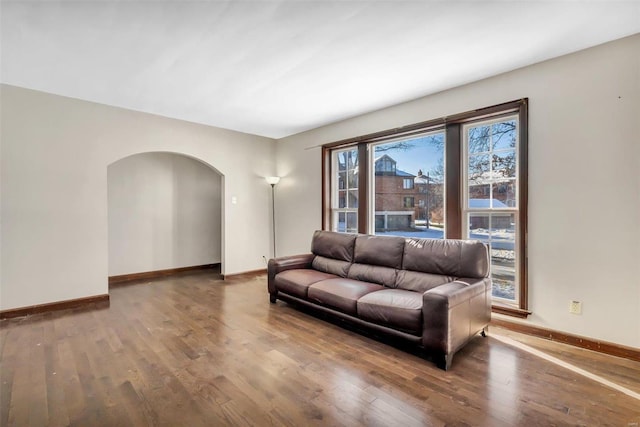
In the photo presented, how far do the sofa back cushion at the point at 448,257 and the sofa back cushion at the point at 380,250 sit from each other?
0.30 ft

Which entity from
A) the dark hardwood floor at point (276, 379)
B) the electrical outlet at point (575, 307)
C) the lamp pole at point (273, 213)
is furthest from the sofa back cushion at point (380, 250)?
the lamp pole at point (273, 213)

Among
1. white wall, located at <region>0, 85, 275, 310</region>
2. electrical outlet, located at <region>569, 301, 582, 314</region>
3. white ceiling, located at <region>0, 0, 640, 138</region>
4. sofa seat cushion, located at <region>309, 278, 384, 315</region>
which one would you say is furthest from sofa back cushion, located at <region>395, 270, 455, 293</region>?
white wall, located at <region>0, 85, 275, 310</region>

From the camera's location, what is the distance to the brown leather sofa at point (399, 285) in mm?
2398

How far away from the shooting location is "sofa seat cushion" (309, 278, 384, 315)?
303cm

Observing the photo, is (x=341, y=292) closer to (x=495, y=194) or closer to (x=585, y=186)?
(x=495, y=194)

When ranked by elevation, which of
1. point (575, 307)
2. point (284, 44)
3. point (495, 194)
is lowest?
point (575, 307)

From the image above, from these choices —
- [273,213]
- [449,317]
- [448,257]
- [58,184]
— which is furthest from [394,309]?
[58,184]

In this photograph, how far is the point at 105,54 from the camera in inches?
111

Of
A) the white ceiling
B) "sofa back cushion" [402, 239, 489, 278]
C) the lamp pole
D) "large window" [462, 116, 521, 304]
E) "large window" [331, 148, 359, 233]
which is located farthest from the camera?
the lamp pole

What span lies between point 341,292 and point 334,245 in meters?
1.09

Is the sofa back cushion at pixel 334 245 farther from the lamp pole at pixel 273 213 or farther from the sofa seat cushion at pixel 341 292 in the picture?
the lamp pole at pixel 273 213

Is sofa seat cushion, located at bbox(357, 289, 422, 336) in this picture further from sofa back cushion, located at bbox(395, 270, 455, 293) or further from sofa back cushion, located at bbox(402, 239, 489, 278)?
sofa back cushion, located at bbox(402, 239, 489, 278)

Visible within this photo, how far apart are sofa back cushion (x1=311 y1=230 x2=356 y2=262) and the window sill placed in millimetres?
1724

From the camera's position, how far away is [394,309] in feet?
8.62
